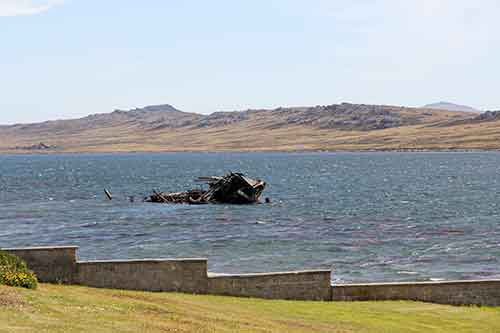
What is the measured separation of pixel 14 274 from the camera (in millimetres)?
22672

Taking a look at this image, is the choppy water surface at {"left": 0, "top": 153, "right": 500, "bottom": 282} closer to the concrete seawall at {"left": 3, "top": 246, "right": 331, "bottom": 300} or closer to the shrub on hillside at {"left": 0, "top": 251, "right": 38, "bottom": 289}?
the concrete seawall at {"left": 3, "top": 246, "right": 331, "bottom": 300}

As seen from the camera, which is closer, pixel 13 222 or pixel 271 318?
pixel 271 318

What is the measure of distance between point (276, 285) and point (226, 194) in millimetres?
57887

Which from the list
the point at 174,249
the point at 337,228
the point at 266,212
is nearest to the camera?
the point at 174,249

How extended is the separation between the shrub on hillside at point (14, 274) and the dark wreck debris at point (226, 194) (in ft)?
199

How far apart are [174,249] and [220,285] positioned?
22640mm

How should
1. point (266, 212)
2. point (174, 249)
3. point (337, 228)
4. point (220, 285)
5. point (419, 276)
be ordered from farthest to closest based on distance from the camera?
point (266, 212), point (337, 228), point (174, 249), point (419, 276), point (220, 285)

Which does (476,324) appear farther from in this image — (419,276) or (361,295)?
(419,276)

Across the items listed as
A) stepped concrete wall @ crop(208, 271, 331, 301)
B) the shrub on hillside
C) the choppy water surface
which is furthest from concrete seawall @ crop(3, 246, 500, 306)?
the choppy water surface

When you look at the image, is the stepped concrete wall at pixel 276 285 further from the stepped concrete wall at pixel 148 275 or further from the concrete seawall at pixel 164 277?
the stepped concrete wall at pixel 148 275

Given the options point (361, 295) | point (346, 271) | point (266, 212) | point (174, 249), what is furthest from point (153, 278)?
point (266, 212)

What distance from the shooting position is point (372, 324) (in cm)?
2270

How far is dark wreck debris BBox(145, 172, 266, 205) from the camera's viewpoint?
84.4 metres

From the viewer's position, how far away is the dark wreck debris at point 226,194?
84.4 meters
